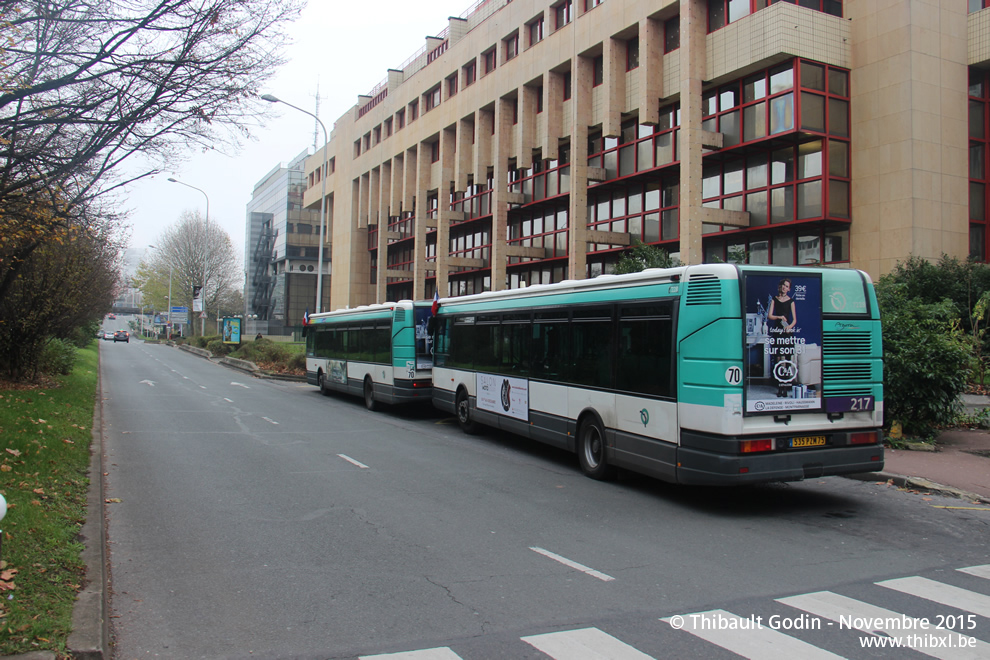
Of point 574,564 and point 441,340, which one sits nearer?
point 574,564

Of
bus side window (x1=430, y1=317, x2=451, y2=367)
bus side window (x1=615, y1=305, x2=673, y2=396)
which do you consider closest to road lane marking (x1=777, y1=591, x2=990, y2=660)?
bus side window (x1=615, y1=305, x2=673, y2=396)

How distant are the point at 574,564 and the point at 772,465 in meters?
3.08

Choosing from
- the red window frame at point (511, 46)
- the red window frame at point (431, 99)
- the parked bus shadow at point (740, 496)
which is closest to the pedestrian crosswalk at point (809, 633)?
the parked bus shadow at point (740, 496)

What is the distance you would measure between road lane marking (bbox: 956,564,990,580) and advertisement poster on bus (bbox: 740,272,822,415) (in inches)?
96.4

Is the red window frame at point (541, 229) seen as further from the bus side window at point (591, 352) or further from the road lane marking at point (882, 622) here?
the road lane marking at point (882, 622)

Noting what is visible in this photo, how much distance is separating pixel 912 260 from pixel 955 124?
5304mm

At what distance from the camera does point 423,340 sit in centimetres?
1848

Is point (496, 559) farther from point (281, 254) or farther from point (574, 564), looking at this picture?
point (281, 254)

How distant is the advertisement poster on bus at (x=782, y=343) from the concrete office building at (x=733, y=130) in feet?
31.8

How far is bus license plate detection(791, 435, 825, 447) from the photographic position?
8.35 m

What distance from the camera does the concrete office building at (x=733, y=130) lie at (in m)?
22.4

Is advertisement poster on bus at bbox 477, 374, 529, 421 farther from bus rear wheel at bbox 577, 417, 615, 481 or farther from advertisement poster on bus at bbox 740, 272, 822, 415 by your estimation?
advertisement poster on bus at bbox 740, 272, 822, 415

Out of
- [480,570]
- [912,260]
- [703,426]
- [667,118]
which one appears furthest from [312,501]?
[667,118]

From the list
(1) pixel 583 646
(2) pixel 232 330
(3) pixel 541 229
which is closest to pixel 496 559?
(1) pixel 583 646
